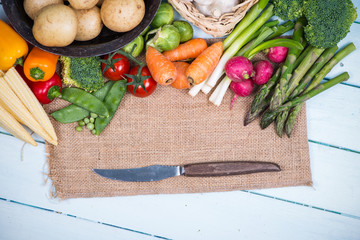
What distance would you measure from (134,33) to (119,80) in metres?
0.30

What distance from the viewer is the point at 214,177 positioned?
58.6 inches

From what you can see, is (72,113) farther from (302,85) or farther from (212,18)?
(302,85)

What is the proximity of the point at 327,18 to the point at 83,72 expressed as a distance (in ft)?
3.77

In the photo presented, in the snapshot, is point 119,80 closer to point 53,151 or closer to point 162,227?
point 53,151

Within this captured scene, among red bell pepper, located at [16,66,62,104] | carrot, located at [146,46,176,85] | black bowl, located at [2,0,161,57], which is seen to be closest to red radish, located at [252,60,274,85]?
carrot, located at [146,46,176,85]

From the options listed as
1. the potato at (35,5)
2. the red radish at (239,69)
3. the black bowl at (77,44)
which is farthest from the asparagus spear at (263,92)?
the potato at (35,5)

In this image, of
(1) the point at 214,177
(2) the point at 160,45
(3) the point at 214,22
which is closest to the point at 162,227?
(1) the point at 214,177

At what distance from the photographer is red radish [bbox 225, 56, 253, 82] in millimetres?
1349

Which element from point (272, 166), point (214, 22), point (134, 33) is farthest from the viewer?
point (272, 166)

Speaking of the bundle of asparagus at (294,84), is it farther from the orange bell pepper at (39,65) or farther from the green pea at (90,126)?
the orange bell pepper at (39,65)

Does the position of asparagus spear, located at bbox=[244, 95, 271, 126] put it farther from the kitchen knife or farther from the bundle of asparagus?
the kitchen knife

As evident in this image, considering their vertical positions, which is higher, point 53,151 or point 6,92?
point 6,92

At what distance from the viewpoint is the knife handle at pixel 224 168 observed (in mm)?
1445

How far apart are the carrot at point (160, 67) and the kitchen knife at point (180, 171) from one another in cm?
43
